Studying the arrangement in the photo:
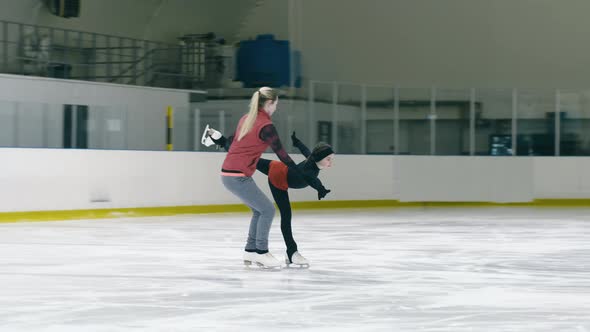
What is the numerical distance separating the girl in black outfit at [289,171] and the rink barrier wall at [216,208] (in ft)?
24.4

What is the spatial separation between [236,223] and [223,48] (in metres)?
11.2

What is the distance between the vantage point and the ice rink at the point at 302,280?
5906 mm

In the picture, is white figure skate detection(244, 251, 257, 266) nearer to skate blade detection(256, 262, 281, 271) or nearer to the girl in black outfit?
skate blade detection(256, 262, 281, 271)

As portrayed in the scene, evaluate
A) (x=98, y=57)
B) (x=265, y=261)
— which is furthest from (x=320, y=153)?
(x=98, y=57)

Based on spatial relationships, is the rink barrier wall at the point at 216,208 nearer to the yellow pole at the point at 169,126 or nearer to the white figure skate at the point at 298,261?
the yellow pole at the point at 169,126

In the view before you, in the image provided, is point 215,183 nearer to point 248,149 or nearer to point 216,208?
point 216,208

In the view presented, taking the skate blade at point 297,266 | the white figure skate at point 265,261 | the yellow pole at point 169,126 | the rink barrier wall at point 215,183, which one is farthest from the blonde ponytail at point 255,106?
the yellow pole at point 169,126

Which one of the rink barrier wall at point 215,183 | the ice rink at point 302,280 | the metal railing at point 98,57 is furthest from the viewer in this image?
the metal railing at point 98,57

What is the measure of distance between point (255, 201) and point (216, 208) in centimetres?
1038

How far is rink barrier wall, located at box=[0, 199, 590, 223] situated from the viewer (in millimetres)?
15235

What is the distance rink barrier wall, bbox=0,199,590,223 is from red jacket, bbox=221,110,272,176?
7.62m

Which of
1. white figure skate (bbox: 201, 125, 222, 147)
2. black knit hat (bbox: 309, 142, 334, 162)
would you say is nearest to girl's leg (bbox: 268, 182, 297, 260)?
black knit hat (bbox: 309, 142, 334, 162)

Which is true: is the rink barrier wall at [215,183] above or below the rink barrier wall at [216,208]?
above

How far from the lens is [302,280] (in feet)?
25.7
